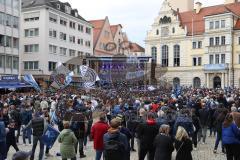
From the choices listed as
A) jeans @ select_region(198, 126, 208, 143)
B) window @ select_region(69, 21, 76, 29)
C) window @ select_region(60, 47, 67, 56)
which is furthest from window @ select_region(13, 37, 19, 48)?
jeans @ select_region(198, 126, 208, 143)

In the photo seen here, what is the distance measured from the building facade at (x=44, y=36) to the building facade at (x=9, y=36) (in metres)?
6.03

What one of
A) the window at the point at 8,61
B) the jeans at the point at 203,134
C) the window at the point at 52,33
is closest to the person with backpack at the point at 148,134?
the jeans at the point at 203,134

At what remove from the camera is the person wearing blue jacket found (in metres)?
10.8

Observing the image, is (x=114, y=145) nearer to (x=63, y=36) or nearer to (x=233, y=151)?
(x=233, y=151)

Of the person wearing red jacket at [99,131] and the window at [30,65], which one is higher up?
the window at [30,65]

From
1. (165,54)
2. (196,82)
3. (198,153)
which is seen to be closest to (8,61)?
(165,54)

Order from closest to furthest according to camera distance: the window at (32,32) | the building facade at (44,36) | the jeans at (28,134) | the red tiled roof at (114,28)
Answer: the jeans at (28,134) < the building facade at (44,36) < the window at (32,32) < the red tiled roof at (114,28)

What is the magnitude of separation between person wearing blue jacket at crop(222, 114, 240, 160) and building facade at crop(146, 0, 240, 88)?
48.2 meters

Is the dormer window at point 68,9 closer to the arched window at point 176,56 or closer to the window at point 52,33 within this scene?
the window at point 52,33

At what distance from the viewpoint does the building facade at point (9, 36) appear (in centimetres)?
5081

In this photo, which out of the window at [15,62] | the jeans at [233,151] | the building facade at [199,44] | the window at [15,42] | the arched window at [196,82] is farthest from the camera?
the arched window at [196,82]

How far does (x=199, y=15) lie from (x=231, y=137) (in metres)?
Result: 64.0

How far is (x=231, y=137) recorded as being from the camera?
10.8 m

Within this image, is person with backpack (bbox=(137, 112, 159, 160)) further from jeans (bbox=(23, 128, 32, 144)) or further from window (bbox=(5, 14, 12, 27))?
window (bbox=(5, 14, 12, 27))
